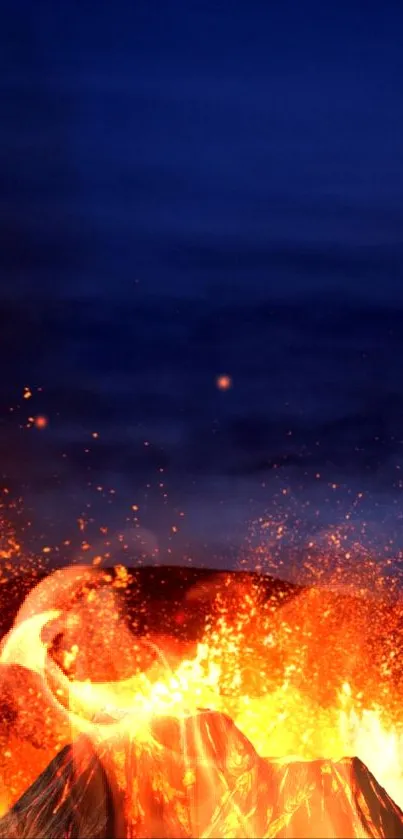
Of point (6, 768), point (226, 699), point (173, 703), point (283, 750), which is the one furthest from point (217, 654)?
point (173, 703)

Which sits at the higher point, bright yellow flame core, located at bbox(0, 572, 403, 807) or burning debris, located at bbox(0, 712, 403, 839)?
burning debris, located at bbox(0, 712, 403, 839)

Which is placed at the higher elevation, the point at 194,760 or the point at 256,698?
the point at 194,760

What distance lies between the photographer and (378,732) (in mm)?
35531

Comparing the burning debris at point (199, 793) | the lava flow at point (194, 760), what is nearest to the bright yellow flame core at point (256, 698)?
the lava flow at point (194, 760)

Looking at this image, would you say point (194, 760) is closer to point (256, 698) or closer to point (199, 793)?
point (199, 793)

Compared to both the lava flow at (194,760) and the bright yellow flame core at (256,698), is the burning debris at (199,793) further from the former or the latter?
the bright yellow flame core at (256,698)

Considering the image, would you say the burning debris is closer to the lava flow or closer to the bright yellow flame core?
the lava flow

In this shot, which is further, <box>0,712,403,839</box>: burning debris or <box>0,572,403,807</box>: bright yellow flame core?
<box>0,572,403,807</box>: bright yellow flame core

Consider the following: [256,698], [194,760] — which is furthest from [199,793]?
[256,698]

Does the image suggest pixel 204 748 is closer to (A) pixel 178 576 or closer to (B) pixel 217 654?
(B) pixel 217 654

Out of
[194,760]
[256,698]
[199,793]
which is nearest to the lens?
[199,793]

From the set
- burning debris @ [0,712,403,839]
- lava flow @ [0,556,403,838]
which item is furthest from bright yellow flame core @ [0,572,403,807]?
burning debris @ [0,712,403,839]

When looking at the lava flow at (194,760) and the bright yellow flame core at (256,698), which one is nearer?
the lava flow at (194,760)

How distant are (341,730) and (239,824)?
13.0 metres
